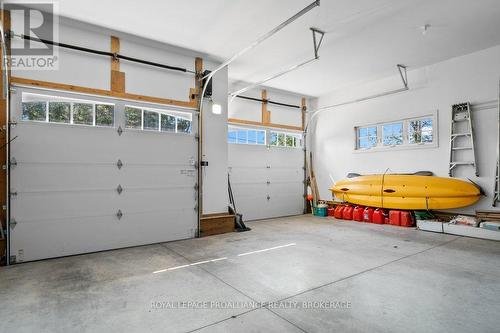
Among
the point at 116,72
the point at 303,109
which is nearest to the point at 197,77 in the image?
the point at 116,72

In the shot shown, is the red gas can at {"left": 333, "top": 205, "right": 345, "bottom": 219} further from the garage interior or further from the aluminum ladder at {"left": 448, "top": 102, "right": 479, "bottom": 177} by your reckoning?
the aluminum ladder at {"left": 448, "top": 102, "right": 479, "bottom": 177}

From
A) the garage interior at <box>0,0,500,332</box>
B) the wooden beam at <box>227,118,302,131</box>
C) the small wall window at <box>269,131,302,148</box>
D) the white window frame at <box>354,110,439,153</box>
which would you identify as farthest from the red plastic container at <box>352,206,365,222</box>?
the wooden beam at <box>227,118,302,131</box>

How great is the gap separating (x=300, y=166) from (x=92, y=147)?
549 centimetres

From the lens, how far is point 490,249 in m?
4.26

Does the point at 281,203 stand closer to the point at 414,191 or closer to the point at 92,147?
the point at 414,191

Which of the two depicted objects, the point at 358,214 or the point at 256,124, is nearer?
the point at 358,214

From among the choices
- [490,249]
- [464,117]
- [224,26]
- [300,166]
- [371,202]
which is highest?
[224,26]

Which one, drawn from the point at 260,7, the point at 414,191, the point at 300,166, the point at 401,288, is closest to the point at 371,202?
the point at 414,191

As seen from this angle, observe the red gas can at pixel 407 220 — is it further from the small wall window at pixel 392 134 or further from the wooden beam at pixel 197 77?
the wooden beam at pixel 197 77

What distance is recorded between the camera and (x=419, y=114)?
6281 mm

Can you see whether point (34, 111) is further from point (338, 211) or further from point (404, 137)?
point (404, 137)

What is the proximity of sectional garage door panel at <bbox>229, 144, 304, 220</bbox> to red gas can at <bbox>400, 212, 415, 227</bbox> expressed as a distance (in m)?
2.74

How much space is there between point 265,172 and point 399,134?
11.0 ft

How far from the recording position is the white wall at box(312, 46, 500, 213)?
533cm
